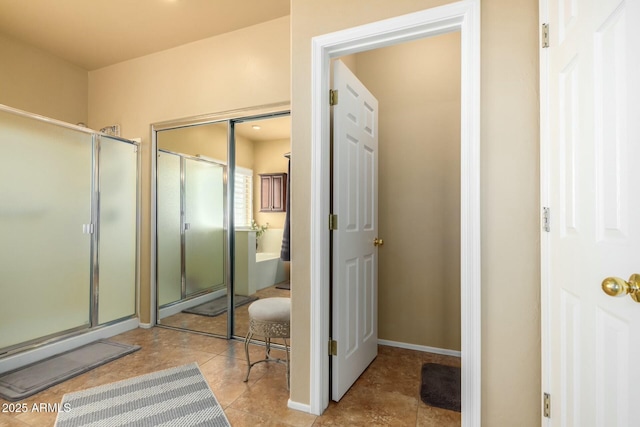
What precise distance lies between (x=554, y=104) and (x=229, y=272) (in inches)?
105

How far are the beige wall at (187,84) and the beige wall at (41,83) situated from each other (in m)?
0.14

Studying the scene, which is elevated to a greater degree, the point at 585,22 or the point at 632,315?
the point at 585,22

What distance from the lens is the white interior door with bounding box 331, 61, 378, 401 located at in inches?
74.7

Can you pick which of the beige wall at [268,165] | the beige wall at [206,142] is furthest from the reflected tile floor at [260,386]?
the beige wall at [206,142]

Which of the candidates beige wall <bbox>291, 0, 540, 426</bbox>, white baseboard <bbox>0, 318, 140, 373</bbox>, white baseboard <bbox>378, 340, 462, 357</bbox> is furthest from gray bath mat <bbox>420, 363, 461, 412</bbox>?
white baseboard <bbox>0, 318, 140, 373</bbox>

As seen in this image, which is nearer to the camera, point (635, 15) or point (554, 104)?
point (635, 15)

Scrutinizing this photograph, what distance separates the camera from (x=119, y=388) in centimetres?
A: 205

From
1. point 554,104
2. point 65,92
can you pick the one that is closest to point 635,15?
point 554,104

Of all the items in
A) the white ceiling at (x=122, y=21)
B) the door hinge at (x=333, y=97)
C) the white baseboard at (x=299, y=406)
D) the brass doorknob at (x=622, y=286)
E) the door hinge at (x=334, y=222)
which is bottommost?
the white baseboard at (x=299, y=406)

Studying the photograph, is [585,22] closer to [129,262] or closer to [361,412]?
[361,412]

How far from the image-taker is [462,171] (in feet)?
4.77

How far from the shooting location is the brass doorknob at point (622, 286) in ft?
2.30

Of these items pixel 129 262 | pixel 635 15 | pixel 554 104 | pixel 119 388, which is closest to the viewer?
pixel 635 15

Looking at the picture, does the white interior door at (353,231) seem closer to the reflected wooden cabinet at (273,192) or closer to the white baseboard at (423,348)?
the white baseboard at (423,348)
